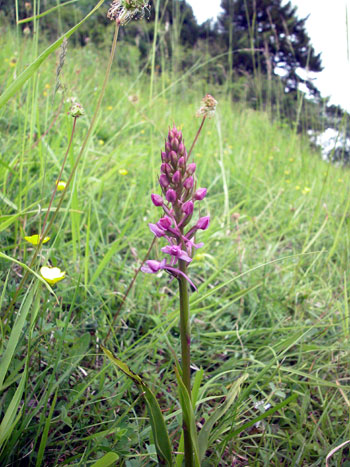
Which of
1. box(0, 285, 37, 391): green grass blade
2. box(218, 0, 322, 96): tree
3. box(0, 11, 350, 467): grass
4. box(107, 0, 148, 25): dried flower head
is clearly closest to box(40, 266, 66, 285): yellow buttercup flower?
box(0, 11, 350, 467): grass

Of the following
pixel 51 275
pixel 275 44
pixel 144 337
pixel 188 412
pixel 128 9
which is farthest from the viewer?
pixel 275 44

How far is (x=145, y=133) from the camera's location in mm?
3277

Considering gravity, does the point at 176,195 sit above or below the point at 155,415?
above

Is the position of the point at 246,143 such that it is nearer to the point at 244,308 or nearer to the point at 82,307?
the point at 244,308

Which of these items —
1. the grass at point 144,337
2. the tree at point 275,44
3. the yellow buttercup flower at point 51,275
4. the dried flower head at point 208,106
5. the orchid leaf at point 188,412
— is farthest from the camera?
the tree at point 275,44

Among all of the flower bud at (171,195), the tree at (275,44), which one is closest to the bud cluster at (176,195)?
the flower bud at (171,195)

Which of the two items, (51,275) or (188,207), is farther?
(51,275)

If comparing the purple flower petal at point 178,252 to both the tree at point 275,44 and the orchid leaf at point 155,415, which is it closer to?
the orchid leaf at point 155,415

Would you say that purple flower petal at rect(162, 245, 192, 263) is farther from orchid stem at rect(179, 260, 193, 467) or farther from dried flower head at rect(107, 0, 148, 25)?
dried flower head at rect(107, 0, 148, 25)

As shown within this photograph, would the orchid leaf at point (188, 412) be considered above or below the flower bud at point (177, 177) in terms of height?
below

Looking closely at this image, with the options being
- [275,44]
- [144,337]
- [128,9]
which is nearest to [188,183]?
[128,9]

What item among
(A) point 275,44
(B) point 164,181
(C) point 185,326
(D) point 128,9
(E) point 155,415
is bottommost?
(E) point 155,415

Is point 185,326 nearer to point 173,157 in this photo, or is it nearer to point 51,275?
point 173,157

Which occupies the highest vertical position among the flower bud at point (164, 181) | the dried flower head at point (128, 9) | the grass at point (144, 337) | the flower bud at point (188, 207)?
the dried flower head at point (128, 9)
